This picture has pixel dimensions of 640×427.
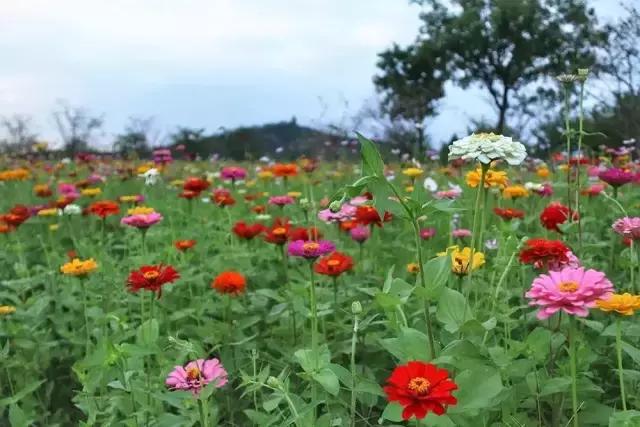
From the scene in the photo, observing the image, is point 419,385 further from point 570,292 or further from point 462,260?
point 462,260

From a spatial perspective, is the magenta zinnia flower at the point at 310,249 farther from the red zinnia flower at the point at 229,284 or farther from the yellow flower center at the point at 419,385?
the yellow flower center at the point at 419,385

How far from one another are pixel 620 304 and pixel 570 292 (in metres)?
0.14

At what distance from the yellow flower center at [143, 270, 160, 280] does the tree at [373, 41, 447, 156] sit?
903 inches

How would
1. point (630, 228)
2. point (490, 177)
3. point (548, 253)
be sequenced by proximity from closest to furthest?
point (548, 253)
point (630, 228)
point (490, 177)

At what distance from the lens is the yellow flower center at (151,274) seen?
149cm

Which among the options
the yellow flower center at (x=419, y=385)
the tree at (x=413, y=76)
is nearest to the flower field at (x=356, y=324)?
the yellow flower center at (x=419, y=385)

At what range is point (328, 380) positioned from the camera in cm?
115

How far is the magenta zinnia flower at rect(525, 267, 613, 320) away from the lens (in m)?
1.04

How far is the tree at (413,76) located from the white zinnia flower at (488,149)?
76.0 ft

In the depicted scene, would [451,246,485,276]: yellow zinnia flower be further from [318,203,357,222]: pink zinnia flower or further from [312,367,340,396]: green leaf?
[318,203,357,222]: pink zinnia flower

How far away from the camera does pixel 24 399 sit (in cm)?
183

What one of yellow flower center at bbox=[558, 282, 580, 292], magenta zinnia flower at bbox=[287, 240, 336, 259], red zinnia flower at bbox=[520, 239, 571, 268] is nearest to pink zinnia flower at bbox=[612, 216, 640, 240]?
red zinnia flower at bbox=[520, 239, 571, 268]

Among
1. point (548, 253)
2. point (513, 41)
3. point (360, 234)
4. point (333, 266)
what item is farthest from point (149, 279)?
point (513, 41)

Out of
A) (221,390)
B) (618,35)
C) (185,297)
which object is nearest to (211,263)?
(185,297)
